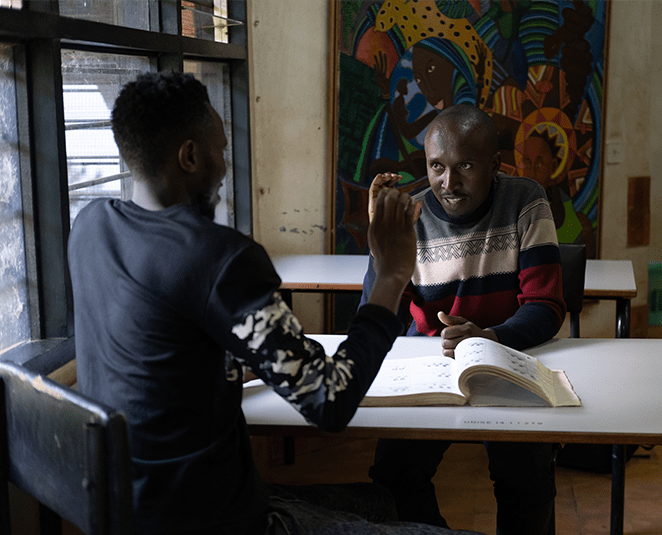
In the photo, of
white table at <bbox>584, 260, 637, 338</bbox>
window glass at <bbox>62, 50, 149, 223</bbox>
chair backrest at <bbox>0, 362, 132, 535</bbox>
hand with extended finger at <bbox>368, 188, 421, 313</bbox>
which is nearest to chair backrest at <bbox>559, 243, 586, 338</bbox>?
white table at <bbox>584, 260, 637, 338</bbox>

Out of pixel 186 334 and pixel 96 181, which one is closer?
pixel 186 334

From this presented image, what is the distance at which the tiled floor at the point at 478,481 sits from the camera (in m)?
2.33

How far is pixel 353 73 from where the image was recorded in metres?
3.77

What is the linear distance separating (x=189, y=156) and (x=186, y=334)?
0.28 m

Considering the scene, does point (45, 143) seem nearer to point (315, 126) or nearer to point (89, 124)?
point (89, 124)

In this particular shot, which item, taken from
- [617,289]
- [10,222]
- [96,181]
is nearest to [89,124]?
[96,181]

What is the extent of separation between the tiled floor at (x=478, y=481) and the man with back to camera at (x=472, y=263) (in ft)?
1.78

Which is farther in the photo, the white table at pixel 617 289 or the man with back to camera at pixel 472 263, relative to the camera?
the white table at pixel 617 289

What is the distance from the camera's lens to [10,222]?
6.07 feet

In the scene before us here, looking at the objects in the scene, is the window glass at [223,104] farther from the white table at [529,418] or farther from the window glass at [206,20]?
the white table at [529,418]

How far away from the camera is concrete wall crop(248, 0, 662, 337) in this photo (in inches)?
145

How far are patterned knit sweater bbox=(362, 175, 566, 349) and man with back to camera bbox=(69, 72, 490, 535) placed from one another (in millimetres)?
837

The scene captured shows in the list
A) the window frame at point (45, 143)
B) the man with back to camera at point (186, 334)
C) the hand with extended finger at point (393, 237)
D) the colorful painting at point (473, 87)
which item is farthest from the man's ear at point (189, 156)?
the colorful painting at point (473, 87)

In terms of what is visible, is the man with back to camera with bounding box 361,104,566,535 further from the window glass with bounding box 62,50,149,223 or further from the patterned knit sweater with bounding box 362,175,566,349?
the window glass with bounding box 62,50,149,223
